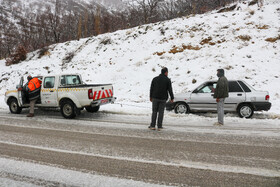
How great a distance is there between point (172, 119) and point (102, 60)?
1602cm

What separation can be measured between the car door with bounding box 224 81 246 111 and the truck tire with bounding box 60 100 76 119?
651cm

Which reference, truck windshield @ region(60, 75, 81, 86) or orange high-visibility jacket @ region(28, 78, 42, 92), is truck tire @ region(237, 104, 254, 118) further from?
orange high-visibility jacket @ region(28, 78, 42, 92)

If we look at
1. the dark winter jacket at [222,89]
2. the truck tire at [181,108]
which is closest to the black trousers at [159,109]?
the dark winter jacket at [222,89]

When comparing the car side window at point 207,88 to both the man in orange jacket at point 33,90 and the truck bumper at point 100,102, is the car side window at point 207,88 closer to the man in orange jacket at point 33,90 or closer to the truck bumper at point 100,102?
the truck bumper at point 100,102

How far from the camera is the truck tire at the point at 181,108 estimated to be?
8656 millimetres

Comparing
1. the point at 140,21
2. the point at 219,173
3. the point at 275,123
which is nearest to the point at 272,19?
the point at 275,123

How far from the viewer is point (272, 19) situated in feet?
57.6

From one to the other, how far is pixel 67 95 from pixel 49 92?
3.68 feet

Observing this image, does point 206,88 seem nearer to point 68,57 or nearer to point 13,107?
point 13,107

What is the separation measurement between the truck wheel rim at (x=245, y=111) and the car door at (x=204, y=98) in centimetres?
105

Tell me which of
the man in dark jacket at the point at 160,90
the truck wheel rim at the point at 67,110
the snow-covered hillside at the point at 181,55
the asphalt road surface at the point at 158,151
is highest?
the snow-covered hillside at the point at 181,55

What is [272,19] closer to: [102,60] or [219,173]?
[102,60]

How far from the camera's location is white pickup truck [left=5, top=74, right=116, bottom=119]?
7.41 metres

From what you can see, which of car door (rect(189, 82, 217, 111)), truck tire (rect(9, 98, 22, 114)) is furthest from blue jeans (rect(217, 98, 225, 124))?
truck tire (rect(9, 98, 22, 114))
